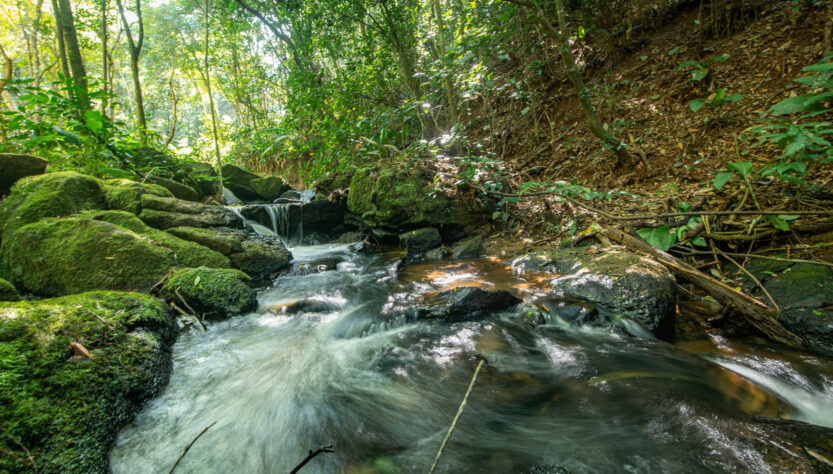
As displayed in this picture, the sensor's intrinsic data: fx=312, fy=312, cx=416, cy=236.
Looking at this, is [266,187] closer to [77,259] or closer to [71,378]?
[77,259]

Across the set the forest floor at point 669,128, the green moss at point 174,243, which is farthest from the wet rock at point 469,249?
the green moss at point 174,243

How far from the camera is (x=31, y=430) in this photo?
4.82ft

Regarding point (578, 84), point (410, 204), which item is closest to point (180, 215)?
point (410, 204)

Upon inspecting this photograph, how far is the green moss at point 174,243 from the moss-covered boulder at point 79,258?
0.35 ft

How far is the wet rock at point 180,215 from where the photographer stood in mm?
5125

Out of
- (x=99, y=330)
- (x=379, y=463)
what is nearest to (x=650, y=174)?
(x=379, y=463)

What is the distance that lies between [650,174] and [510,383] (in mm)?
4513

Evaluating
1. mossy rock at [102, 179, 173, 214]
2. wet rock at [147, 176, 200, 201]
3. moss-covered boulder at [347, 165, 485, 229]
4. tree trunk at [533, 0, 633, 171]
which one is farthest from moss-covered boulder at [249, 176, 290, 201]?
tree trunk at [533, 0, 633, 171]

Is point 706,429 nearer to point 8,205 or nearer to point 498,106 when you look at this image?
point 8,205

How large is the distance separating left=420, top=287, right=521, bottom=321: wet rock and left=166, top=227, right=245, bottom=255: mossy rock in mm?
3499

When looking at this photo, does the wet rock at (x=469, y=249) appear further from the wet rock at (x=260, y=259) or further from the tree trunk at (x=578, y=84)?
the wet rock at (x=260, y=259)

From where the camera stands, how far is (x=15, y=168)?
4.96 meters

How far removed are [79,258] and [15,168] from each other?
117 inches

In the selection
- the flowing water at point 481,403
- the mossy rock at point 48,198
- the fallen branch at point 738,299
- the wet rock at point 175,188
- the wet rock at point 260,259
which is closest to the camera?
the flowing water at point 481,403
